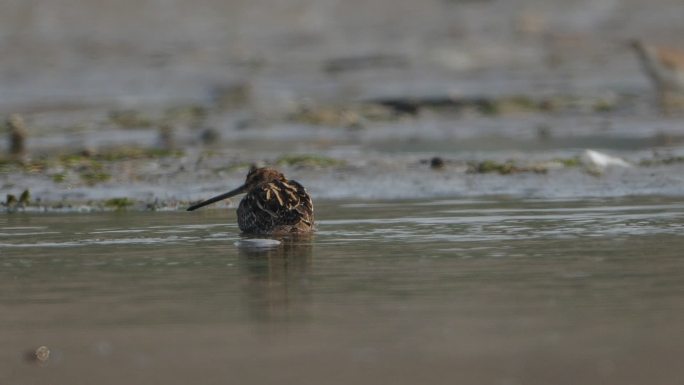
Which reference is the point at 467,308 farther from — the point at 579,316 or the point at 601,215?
the point at 601,215

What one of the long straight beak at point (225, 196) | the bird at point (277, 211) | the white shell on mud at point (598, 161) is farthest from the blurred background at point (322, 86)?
the bird at point (277, 211)

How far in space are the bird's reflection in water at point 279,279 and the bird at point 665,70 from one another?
41.8 feet

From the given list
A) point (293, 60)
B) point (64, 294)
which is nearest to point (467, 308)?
point (64, 294)

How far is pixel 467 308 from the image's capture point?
7.56 m

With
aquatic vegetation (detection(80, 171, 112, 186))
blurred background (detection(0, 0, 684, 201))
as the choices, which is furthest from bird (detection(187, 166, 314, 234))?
aquatic vegetation (detection(80, 171, 112, 186))

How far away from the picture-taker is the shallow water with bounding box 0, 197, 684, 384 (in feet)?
20.8

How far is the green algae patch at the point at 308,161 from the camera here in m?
15.6

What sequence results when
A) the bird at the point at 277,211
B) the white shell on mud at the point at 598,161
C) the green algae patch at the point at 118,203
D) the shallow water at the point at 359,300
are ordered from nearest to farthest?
the shallow water at the point at 359,300 → the bird at the point at 277,211 → the green algae patch at the point at 118,203 → the white shell on mud at the point at 598,161

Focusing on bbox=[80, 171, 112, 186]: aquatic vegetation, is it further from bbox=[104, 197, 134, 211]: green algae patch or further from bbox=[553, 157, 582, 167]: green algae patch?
bbox=[553, 157, 582, 167]: green algae patch

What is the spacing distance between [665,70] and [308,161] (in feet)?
28.3

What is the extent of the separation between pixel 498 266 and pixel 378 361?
2.71 meters

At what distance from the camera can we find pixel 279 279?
8.75 metres

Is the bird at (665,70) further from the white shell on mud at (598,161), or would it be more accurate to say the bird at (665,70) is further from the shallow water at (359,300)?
the shallow water at (359,300)

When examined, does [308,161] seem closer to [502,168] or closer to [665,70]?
[502,168]
